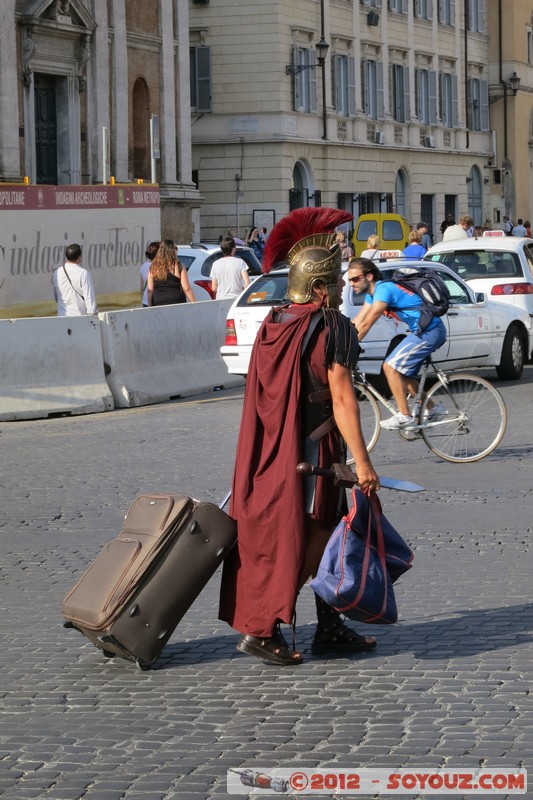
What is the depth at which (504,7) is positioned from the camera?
224 ft

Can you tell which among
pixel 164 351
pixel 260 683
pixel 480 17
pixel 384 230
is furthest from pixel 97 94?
pixel 260 683

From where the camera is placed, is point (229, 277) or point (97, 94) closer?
point (229, 277)

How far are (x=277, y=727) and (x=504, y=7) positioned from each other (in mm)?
65752

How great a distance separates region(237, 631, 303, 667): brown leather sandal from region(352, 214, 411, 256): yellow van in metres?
37.8

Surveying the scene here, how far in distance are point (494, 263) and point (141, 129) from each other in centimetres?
2119

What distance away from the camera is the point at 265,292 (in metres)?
18.4

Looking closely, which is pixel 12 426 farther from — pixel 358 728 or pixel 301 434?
pixel 358 728

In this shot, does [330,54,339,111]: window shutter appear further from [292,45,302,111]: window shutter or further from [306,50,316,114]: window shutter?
[292,45,302,111]: window shutter

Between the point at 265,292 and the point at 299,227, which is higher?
the point at 299,227

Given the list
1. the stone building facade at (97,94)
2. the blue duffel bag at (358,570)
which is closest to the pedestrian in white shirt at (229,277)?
the stone building facade at (97,94)

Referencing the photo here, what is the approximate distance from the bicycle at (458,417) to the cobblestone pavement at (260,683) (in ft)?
6.16

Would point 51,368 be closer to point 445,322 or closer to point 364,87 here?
point 445,322

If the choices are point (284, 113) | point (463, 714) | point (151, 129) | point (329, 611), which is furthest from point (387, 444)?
point (284, 113)

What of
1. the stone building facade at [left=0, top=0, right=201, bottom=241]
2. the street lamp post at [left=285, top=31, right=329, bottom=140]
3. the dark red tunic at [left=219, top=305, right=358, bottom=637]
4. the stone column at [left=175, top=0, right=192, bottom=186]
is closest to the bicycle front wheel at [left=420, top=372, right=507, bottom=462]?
the dark red tunic at [left=219, top=305, right=358, bottom=637]
